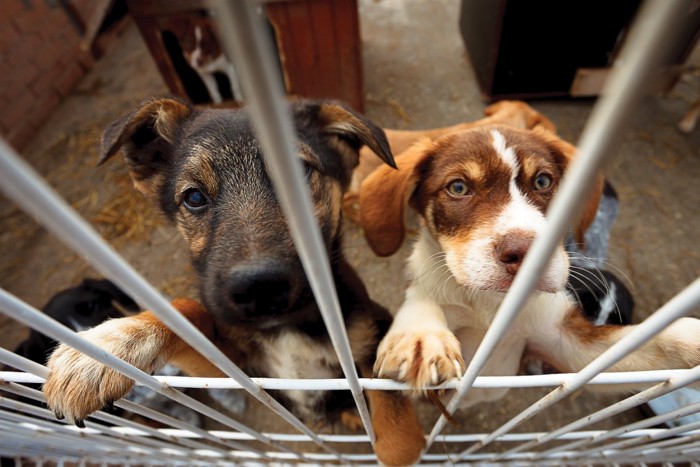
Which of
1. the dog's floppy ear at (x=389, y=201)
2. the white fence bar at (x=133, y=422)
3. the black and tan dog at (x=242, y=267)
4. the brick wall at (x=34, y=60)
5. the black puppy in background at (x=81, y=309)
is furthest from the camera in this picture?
the brick wall at (x=34, y=60)

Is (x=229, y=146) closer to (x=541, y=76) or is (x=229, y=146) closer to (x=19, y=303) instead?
(x=19, y=303)

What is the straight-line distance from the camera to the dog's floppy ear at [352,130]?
1.26 meters

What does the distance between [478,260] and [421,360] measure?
0.33 m

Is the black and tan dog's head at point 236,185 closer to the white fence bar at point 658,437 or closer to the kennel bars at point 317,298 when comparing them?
the kennel bars at point 317,298

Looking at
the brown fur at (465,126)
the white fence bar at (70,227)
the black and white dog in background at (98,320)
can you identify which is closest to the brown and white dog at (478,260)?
the white fence bar at (70,227)

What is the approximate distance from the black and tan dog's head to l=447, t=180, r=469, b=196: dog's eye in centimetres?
29

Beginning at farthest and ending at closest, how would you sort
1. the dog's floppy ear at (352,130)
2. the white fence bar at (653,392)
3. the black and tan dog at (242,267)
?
the dog's floppy ear at (352,130) < the black and tan dog at (242,267) < the white fence bar at (653,392)

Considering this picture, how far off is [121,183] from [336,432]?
8.53 ft

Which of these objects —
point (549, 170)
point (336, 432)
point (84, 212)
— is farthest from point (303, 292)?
point (84, 212)

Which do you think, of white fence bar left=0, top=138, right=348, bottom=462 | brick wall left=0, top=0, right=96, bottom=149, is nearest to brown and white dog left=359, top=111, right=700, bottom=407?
white fence bar left=0, top=138, right=348, bottom=462

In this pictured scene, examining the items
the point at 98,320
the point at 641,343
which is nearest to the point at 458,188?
the point at 641,343

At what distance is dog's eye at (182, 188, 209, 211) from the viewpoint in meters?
1.30

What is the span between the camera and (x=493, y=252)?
111 cm

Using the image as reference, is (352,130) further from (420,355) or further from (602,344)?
(602,344)
